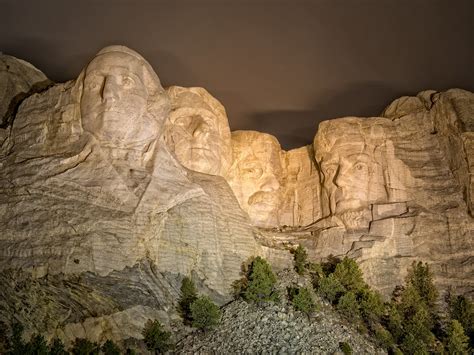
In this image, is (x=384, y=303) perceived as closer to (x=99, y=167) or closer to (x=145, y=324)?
(x=145, y=324)

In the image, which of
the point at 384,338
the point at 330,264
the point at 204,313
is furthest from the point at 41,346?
the point at 330,264

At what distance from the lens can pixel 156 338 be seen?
88.1 ft

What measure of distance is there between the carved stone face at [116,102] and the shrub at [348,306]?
11.1 meters

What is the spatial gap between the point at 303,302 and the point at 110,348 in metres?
8.44

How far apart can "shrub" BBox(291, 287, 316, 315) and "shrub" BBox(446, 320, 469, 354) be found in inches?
235

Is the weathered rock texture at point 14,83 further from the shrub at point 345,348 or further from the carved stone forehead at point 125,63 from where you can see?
the shrub at point 345,348

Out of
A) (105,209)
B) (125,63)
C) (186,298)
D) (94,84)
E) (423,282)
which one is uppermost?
(125,63)

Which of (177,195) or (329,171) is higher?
(329,171)

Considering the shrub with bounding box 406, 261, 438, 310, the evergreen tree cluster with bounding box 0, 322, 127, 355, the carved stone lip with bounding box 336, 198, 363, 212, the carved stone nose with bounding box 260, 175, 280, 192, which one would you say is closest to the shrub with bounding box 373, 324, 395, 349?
the shrub with bounding box 406, 261, 438, 310

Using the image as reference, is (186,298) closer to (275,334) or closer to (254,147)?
(275,334)

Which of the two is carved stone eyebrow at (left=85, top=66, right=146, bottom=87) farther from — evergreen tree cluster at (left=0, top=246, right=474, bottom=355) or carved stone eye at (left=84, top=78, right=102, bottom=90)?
evergreen tree cluster at (left=0, top=246, right=474, bottom=355)

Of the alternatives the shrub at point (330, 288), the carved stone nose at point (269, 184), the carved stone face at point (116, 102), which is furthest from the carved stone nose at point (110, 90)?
the carved stone nose at point (269, 184)

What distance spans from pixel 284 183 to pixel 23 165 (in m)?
17.1

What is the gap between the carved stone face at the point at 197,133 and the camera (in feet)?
120
